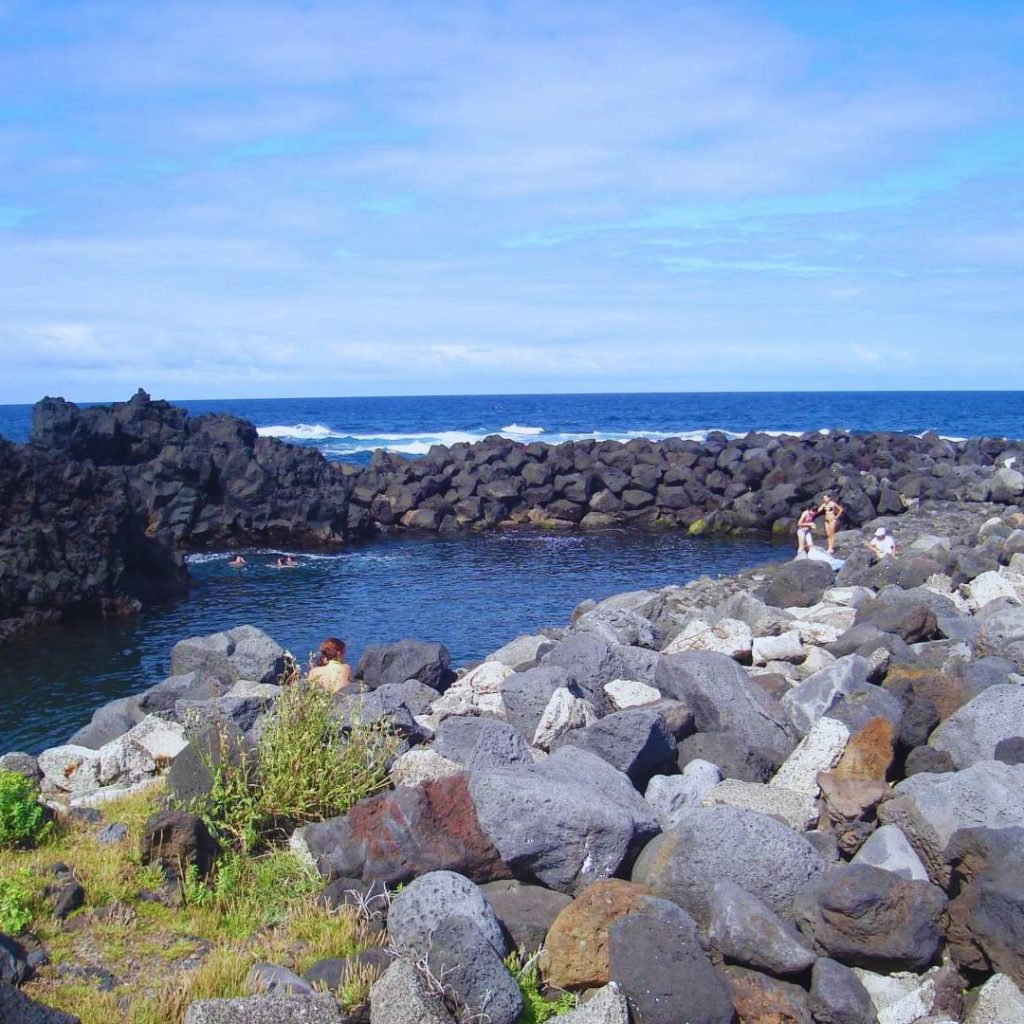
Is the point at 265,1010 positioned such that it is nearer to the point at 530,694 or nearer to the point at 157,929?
the point at 157,929

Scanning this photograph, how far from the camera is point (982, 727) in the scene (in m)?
9.12

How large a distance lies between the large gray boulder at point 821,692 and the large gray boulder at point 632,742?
67.0 inches

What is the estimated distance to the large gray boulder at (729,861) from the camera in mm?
6879

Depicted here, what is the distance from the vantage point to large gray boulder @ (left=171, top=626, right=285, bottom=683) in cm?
1488

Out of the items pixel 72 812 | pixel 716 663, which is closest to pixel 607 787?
pixel 716 663

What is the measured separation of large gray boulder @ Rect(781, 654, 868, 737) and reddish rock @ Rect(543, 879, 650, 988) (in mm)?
4031

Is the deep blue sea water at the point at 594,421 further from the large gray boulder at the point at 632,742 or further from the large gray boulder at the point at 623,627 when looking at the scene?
the large gray boulder at the point at 632,742

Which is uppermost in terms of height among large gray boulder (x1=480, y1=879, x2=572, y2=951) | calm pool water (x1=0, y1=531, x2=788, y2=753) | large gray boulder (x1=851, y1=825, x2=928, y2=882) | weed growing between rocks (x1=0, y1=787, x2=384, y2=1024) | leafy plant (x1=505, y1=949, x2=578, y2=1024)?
large gray boulder (x1=851, y1=825, x2=928, y2=882)

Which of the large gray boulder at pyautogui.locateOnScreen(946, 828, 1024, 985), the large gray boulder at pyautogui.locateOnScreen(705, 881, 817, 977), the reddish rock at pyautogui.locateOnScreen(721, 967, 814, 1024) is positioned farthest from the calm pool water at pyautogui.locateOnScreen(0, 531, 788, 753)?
the large gray boulder at pyautogui.locateOnScreen(946, 828, 1024, 985)

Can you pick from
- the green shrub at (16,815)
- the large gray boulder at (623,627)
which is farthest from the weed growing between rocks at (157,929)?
the large gray boulder at (623,627)

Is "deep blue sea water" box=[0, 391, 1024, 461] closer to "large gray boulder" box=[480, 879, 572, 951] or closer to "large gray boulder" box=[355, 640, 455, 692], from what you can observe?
"large gray boulder" box=[355, 640, 455, 692]

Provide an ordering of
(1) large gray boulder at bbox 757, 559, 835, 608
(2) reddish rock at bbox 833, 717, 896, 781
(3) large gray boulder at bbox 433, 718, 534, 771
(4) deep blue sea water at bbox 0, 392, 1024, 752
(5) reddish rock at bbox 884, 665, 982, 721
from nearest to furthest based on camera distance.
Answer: (2) reddish rock at bbox 833, 717, 896, 781, (3) large gray boulder at bbox 433, 718, 534, 771, (5) reddish rock at bbox 884, 665, 982, 721, (4) deep blue sea water at bbox 0, 392, 1024, 752, (1) large gray boulder at bbox 757, 559, 835, 608

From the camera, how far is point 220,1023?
516 cm

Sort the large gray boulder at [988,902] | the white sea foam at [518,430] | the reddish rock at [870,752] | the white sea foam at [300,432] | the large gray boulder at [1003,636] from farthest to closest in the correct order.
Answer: the white sea foam at [518,430]
the white sea foam at [300,432]
the large gray boulder at [1003,636]
the reddish rock at [870,752]
the large gray boulder at [988,902]
